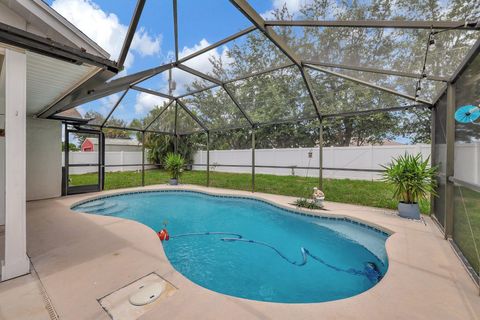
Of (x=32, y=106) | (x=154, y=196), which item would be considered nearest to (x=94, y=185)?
(x=154, y=196)

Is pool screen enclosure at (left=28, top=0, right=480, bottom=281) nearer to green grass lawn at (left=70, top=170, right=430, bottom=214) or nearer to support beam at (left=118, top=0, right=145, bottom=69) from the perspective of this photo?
support beam at (left=118, top=0, right=145, bottom=69)

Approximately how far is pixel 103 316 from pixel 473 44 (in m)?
4.86

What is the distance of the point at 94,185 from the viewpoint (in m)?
7.90

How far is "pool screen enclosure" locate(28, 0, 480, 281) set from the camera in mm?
2623

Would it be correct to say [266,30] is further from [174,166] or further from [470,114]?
[174,166]

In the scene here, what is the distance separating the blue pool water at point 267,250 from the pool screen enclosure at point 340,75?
1441 millimetres

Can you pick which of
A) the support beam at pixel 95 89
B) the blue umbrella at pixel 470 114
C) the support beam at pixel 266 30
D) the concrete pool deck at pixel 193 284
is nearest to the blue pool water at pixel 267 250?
the concrete pool deck at pixel 193 284

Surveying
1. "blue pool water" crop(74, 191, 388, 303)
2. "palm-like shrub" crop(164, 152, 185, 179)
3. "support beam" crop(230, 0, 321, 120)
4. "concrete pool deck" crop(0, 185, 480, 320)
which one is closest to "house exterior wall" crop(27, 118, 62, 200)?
"blue pool water" crop(74, 191, 388, 303)

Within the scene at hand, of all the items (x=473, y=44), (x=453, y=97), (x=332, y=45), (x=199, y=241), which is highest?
(x=332, y=45)

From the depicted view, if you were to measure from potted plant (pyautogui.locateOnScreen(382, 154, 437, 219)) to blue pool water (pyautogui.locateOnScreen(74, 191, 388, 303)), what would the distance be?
3.89ft

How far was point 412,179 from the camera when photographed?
4461mm

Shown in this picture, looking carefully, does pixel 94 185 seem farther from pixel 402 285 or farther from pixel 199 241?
pixel 402 285

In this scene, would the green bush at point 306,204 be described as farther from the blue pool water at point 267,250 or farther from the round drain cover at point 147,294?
the round drain cover at point 147,294

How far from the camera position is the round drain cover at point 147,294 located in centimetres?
186
